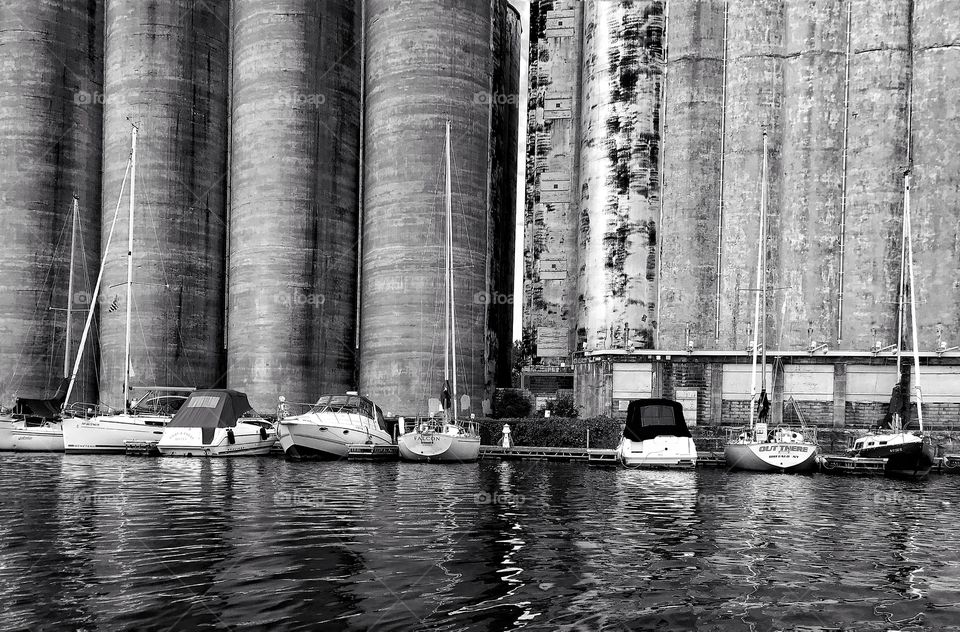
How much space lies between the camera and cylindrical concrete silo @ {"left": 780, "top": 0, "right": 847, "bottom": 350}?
5744 centimetres

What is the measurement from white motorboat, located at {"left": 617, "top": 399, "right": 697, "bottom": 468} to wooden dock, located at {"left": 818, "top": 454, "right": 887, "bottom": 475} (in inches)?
268

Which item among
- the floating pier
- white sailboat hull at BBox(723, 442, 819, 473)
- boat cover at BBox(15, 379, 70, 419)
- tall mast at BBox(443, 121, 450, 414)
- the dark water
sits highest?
tall mast at BBox(443, 121, 450, 414)

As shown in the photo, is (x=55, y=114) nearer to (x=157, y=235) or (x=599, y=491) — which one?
(x=157, y=235)

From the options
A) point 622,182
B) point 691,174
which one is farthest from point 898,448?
point 622,182

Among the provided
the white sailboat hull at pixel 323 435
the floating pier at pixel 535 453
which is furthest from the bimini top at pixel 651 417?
the white sailboat hull at pixel 323 435

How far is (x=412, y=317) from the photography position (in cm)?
6016

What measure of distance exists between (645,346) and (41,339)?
4574 centimetres

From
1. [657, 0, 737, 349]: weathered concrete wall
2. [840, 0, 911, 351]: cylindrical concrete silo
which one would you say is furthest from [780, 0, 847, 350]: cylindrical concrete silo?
[657, 0, 737, 349]: weathered concrete wall

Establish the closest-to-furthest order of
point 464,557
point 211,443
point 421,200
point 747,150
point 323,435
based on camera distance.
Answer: point 464,557, point 323,435, point 211,443, point 747,150, point 421,200

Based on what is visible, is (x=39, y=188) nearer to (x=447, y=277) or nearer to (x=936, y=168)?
(x=447, y=277)

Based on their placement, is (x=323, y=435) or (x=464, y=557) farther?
(x=323, y=435)

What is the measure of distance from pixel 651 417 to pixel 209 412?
2287 centimetres

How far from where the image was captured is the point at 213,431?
47.2 meters

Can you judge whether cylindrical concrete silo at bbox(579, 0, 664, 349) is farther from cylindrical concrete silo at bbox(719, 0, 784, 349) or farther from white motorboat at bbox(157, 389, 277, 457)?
white motorboat at bbox(157, 389, 277, 457)
